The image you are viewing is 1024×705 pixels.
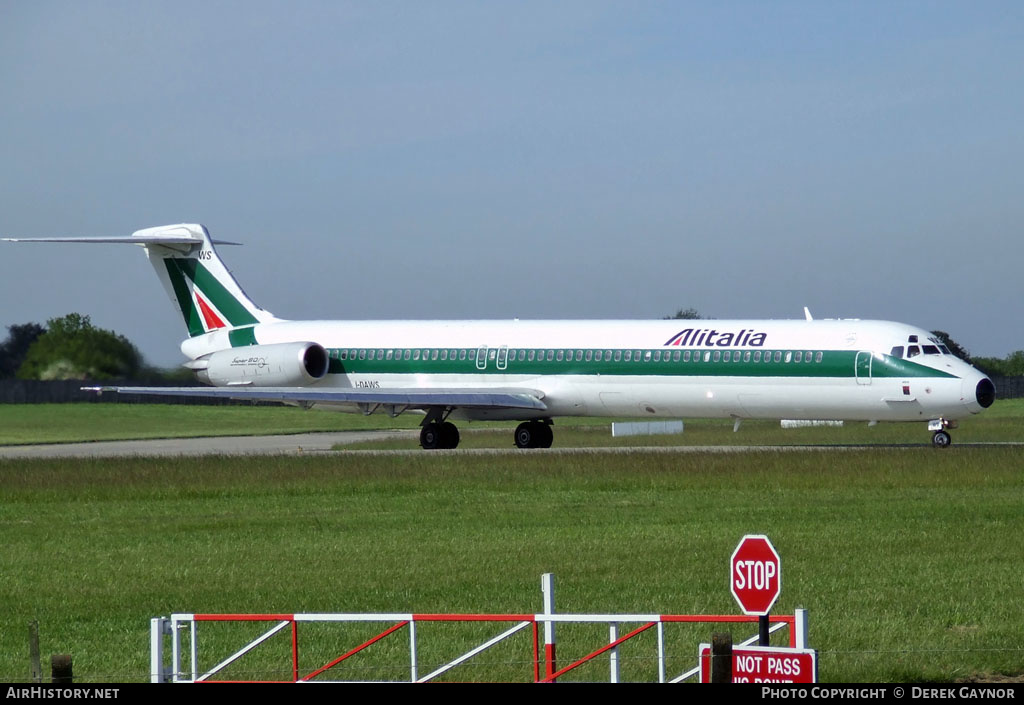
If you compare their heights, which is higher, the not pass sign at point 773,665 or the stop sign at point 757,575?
the stop sign at point 757,575

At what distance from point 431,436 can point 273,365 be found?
15.6 feet

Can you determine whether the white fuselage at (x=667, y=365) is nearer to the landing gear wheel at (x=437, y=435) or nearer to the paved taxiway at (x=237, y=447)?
the landing gear wheel at (x=437, y=435)

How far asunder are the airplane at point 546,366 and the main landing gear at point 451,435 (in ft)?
0.14

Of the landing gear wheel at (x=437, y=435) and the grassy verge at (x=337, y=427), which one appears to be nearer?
the landing gear wheel at (x=437, y=435)

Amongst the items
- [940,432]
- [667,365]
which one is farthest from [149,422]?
[940,432]

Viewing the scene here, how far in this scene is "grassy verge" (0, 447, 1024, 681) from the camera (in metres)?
12.7

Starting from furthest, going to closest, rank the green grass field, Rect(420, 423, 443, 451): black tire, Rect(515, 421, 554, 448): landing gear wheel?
1. Rect(515, 421, 554, 448): landing gear wheel
2. Rect(420, 423, 443, 451): black tire
3. the green grass field

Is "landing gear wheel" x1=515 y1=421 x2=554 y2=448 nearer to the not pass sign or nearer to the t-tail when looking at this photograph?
the t-tail

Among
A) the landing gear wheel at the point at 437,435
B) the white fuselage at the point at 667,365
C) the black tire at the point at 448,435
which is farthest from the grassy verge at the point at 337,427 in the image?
the white fuselage at the point at 667,365

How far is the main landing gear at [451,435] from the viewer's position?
40250mm

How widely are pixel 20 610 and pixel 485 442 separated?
1201 inches

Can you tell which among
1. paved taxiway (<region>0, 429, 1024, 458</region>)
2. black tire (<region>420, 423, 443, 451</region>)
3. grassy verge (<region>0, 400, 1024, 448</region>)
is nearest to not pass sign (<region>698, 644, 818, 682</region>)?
paved taxiway (<region>0, 429, 1024, 458</region>)

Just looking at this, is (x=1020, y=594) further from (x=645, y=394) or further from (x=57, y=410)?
(x=57, y=410)

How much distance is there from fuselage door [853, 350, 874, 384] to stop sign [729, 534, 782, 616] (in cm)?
2640
